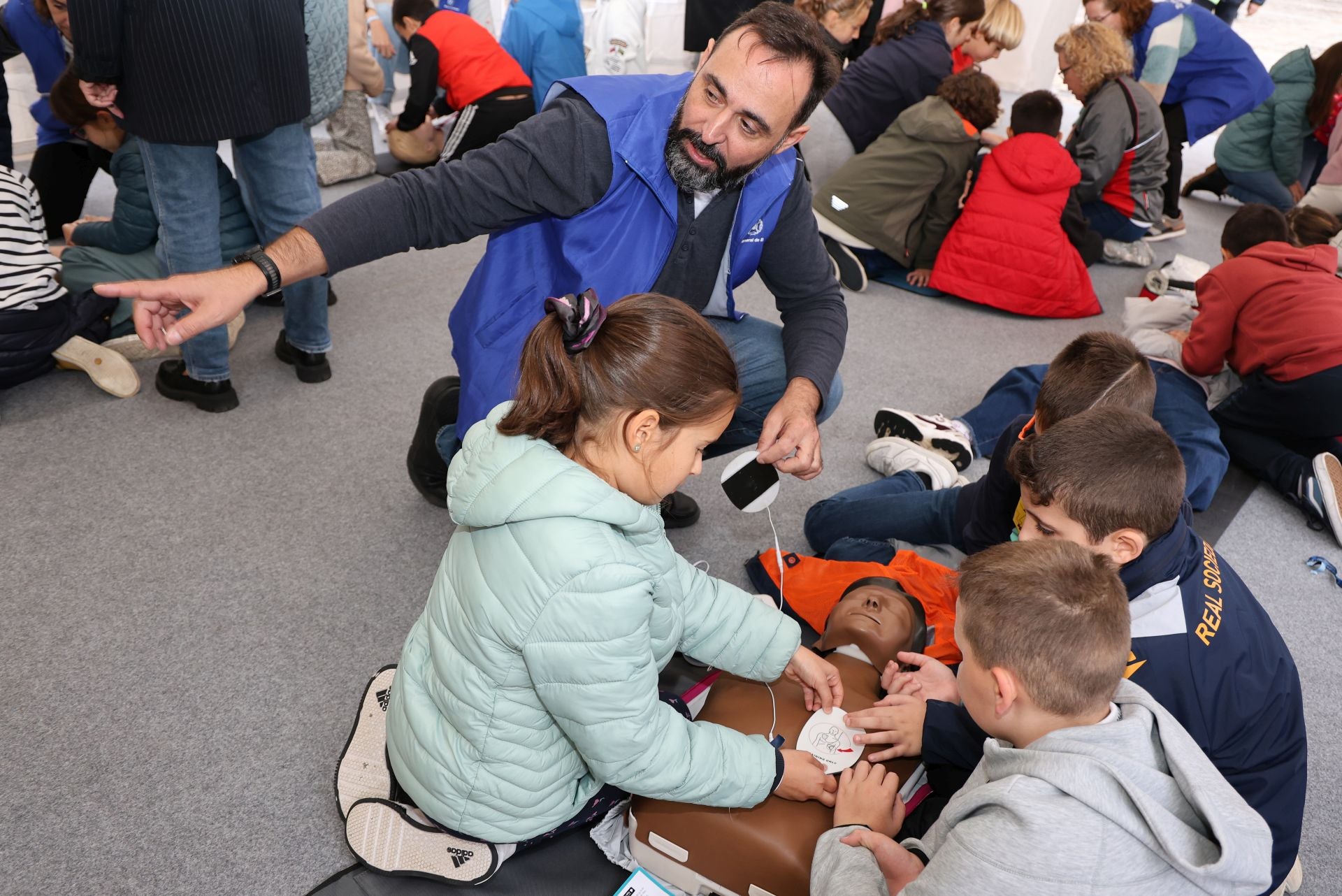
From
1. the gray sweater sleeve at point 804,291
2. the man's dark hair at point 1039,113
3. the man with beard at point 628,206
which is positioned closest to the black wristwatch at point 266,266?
the man with beard at point 628,206

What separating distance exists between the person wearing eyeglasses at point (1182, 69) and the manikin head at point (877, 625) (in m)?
3.68

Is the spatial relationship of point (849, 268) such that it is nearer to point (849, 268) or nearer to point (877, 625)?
point (849, 268)

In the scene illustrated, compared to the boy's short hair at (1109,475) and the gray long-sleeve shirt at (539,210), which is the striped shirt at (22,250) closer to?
the gray long-sleeve shirt at (539,210)

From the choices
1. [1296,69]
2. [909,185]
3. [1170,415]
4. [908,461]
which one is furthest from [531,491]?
[1296,69]

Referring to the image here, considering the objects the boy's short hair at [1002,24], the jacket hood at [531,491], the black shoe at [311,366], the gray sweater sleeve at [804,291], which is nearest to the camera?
the jacket hood at [531,491]

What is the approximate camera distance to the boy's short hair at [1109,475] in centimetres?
147

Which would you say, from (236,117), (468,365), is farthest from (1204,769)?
(236,117)

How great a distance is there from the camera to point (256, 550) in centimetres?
212

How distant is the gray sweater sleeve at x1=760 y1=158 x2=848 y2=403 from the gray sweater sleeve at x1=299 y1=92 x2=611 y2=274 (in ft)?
1.44

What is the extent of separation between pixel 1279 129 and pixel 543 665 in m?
5.36

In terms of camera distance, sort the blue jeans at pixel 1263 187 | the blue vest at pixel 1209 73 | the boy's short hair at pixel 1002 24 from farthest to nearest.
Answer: the blue jeans at pixel 1263 187
the blue vest at pixel 1209 73
the boy's short hair at pixel 1002 24

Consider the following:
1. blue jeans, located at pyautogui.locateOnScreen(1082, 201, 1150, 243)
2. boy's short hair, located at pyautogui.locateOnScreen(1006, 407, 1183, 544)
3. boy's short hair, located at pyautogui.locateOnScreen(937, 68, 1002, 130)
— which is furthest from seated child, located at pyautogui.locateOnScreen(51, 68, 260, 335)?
blue jeans, located at pyautogui.locateOnScreen(1082, 201, 1150, 243)

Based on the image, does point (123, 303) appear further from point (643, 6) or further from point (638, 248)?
point (643, 6)

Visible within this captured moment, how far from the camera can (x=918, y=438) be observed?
2.67m
